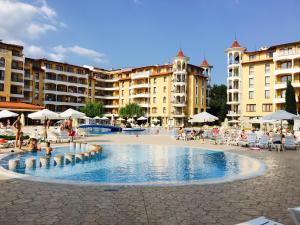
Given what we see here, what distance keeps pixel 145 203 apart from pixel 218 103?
8210 centimetres

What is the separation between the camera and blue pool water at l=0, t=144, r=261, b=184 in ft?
37.8

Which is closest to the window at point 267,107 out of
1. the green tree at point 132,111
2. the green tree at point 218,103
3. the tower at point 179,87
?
the tower at point 179,87

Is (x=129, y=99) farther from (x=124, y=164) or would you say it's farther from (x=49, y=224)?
(x=49, y=224)

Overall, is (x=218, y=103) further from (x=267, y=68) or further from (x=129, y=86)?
(x=267, y=68)

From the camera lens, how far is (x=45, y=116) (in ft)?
86.3

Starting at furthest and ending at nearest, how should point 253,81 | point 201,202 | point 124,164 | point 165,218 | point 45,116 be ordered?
point 253,81 → point 45,116 → point 124,164 → point 201,202 → point 165,218

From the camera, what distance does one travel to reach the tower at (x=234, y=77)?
64494 mm

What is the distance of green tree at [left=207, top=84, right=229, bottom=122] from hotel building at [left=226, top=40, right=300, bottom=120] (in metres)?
14.7

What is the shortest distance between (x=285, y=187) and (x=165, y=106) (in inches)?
2649

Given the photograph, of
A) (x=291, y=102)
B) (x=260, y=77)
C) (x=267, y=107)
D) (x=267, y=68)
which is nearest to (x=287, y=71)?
(x=267, y=68)

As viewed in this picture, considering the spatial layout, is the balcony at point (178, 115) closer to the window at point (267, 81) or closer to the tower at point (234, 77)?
the tower at point (234, 77)

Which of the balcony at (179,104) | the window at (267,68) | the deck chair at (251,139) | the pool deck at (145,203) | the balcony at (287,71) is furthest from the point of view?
the balcony at (179,104)

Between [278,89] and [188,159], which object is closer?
[188,159]

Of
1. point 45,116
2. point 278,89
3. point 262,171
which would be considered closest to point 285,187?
point 262,171
